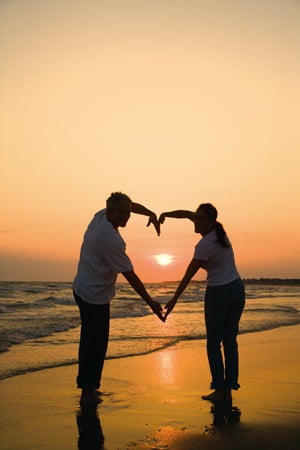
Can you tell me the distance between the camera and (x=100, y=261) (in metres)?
4.62

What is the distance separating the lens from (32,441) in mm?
3756

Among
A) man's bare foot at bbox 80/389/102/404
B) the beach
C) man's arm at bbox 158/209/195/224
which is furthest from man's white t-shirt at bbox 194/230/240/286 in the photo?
man's bare foot at bbox 80/389/102/404

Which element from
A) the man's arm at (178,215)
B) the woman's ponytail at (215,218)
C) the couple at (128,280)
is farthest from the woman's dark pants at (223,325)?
the man's arm at (178,215)

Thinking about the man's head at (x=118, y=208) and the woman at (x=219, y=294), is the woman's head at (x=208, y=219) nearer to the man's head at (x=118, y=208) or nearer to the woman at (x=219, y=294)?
the woman at (x=219, y=294)

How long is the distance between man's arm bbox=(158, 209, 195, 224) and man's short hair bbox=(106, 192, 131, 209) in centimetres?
97

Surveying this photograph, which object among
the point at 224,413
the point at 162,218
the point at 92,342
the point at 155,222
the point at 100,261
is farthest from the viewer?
the point at 162,218

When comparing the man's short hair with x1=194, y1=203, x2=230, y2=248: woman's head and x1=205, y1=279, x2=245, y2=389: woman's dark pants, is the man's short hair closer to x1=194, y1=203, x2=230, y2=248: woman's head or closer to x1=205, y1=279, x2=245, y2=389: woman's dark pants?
x1=194, y1=203, x2=230, y2=248: woman's head

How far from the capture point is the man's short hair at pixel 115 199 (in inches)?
184

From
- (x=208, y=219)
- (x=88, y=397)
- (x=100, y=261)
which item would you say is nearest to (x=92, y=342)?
(x=88, y=397)

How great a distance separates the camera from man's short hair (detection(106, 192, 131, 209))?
184 inches

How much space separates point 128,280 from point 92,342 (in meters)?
0.75

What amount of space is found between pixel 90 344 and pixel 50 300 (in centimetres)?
2095

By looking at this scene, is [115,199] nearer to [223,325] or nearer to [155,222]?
[155,222]

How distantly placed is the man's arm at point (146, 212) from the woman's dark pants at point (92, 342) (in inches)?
43.0
